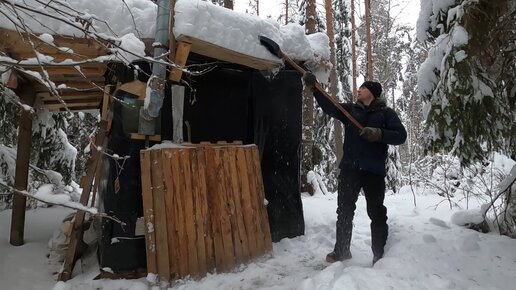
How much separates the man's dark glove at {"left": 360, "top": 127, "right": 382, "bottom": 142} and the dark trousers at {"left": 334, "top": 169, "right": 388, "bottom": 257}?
1.23ft

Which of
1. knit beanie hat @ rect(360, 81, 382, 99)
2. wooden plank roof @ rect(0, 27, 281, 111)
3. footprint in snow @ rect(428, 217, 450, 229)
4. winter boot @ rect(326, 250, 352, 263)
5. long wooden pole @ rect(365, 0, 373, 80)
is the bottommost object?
winter boot @ rect(326, 250, 352, 263)

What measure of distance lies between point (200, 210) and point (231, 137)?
124cm

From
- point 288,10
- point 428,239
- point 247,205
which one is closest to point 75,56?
point 247,205

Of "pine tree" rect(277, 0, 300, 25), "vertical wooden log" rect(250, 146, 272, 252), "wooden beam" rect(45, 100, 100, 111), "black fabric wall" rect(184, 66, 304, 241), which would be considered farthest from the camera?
"pine tree" rect(277, 0, 300, 25)

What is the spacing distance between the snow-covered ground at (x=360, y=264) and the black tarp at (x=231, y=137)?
1.13ft

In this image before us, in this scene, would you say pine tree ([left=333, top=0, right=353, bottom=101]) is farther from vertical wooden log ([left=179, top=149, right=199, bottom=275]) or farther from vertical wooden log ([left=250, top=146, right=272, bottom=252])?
vertical wooden log ([left=179, top=149, right=199, bottom=275])

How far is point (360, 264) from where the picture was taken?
375 cm

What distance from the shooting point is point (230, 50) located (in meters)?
4.02

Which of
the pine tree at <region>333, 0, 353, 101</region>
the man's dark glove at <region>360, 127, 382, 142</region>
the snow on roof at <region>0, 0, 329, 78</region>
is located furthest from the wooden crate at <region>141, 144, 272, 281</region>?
the pine tree at <region>333, 0, 353, 101</region>

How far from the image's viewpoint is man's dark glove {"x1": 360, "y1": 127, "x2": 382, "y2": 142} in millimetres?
3664

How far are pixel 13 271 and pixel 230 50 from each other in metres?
3.33

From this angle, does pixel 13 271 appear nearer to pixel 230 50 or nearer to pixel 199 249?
pixel 199 249

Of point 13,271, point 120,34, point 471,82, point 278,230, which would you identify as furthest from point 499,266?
point 13,271

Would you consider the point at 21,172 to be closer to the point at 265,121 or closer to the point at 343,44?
the point at 265,121
